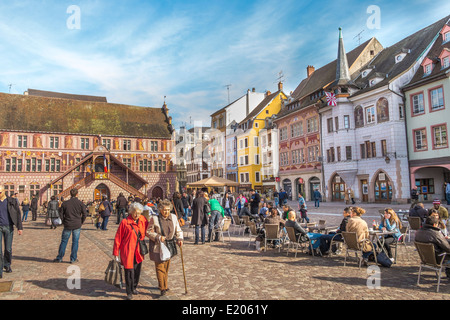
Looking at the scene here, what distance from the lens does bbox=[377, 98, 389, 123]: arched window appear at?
28992mm

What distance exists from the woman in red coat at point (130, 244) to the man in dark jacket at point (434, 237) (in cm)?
558

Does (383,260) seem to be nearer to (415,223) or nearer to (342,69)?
(415,223)

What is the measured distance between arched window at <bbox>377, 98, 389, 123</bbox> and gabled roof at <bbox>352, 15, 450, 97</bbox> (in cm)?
135

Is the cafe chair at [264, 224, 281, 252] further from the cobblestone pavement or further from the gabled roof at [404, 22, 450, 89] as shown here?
the gabled roof at [404, 22, 450, 89]

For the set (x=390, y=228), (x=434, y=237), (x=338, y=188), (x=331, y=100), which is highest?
(x=331, y=100)

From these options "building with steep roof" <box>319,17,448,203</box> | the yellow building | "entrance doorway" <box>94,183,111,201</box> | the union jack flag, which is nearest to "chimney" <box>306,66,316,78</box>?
the yellow building

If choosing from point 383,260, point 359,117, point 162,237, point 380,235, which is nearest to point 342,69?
point 359,117

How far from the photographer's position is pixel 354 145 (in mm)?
32281

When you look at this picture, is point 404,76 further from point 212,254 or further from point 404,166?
point 212,254

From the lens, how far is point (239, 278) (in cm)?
744

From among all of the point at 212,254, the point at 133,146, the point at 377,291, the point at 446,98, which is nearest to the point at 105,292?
the point at 212,254

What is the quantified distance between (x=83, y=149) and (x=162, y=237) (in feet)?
139

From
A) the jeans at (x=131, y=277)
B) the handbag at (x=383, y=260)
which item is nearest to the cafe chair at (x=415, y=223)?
the handbag at (x=383, y=260)
